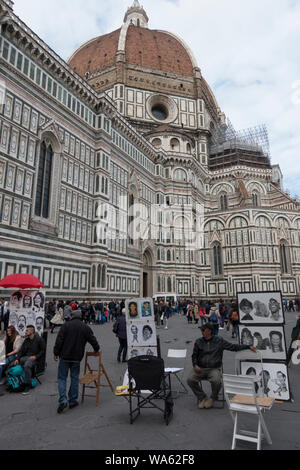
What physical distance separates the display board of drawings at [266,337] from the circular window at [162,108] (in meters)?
45.4

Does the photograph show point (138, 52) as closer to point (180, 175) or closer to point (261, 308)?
point (180, 175)

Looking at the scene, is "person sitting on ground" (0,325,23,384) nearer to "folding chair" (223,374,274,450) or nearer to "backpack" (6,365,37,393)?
"backpack" (6,365,37,393)

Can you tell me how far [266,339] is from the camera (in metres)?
5.89

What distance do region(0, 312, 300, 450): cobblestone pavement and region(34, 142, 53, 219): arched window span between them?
698 inches

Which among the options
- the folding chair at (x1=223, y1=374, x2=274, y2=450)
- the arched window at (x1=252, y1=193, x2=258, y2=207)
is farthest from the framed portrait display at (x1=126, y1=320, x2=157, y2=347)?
the arched window at (x1=252, y1=193, x2=258, y2=207)

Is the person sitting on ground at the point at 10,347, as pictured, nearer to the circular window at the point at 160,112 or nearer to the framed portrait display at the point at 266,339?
the framed portrait display at the point at 266,339

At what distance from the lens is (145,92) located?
4703 cm

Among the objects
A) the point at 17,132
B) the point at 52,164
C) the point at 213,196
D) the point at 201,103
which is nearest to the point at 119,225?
the point at 52,164

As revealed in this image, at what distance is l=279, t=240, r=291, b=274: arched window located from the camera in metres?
41.2

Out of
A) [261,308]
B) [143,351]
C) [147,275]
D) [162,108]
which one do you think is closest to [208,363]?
[261,308]

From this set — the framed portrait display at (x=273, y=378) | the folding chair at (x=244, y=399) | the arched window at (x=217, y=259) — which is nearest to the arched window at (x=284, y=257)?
the arched window at (x=217, y=259)

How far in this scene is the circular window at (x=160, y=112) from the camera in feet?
161

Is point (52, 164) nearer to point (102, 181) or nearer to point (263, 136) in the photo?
point (102, 181)

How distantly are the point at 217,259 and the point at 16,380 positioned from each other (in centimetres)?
3849
